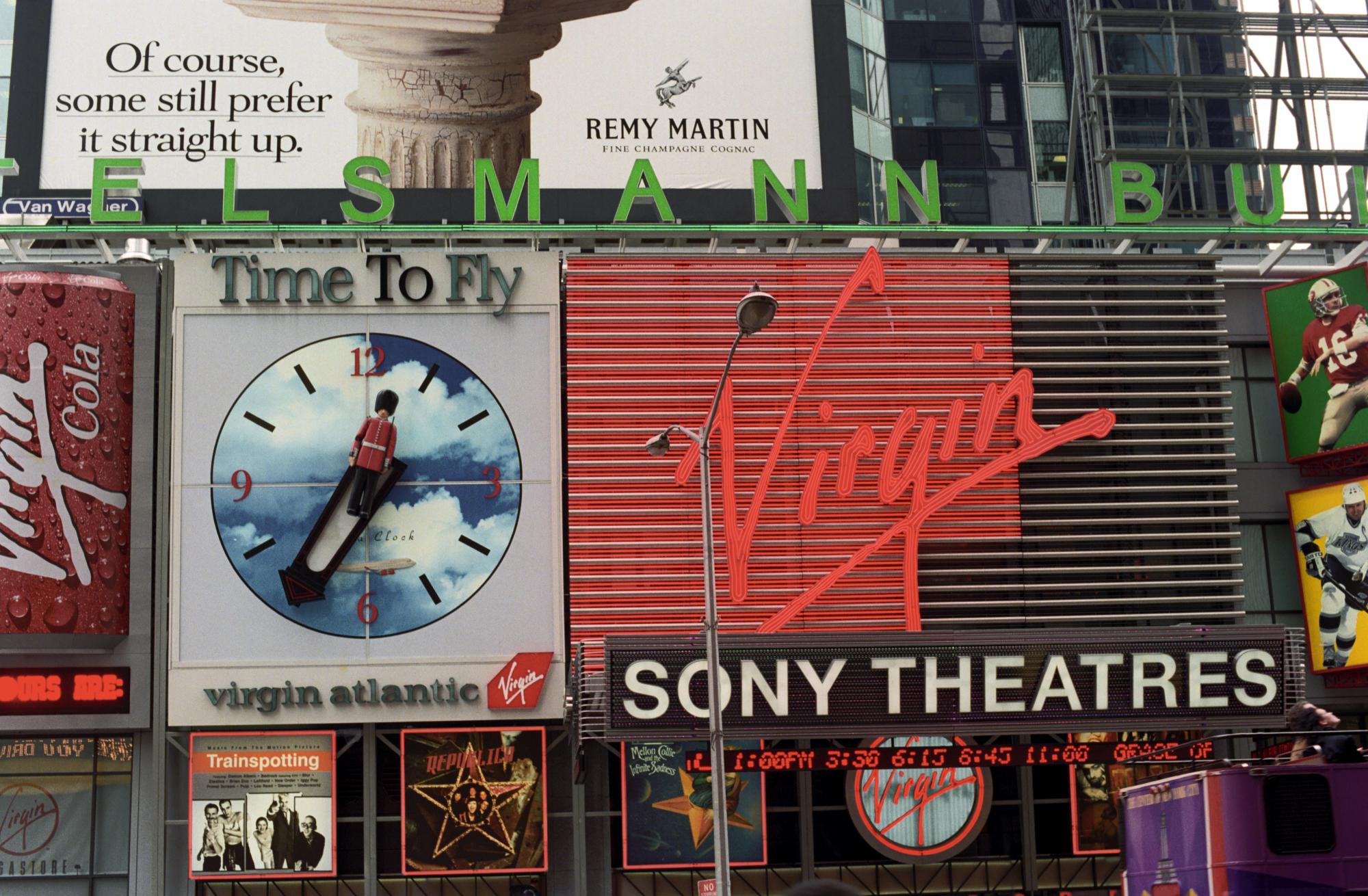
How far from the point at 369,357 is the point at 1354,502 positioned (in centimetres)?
2141

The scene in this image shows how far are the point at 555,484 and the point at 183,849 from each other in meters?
10.4

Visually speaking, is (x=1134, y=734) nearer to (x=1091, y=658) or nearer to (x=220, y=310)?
(x=1091, y=658)

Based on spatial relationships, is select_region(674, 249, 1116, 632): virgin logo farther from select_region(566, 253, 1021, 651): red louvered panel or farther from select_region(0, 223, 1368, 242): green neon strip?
select_region(0, 223, 1368, 242): green neon strip

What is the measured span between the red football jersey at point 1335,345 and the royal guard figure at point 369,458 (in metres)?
20.4

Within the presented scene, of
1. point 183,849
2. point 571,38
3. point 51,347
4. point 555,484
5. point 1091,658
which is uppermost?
point 571,38

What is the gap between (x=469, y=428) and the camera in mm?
38250

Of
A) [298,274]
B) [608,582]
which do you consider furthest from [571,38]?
[608,582]

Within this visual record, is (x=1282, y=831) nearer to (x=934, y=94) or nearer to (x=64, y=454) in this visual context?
(x=64, y=454)

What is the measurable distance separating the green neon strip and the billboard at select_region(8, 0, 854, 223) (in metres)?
4.22

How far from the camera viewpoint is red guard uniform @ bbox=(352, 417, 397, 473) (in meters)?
37.3

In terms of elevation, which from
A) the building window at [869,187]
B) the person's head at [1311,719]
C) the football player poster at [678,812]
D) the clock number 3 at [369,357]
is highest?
the building window at [869,187]

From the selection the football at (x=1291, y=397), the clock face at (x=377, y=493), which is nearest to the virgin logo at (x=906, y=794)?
the clock face at (x=377, y=493)

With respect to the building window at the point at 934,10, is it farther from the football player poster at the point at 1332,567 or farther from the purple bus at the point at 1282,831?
the purple bus at the point at 1282,831

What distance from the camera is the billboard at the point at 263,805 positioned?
36062 mm
